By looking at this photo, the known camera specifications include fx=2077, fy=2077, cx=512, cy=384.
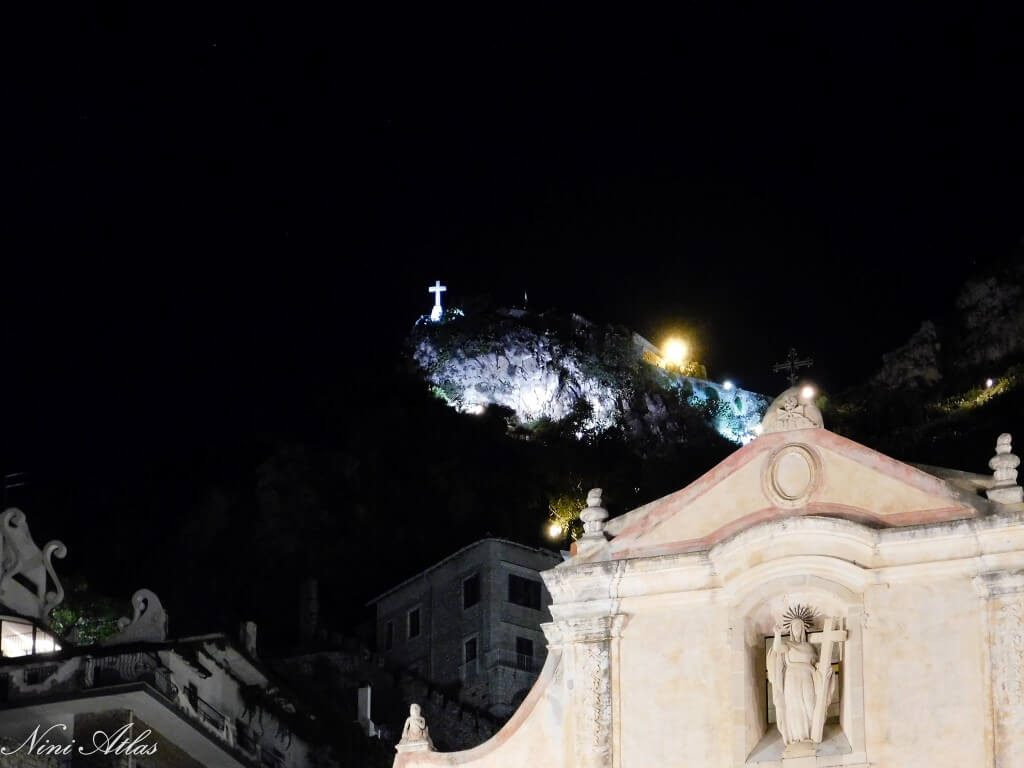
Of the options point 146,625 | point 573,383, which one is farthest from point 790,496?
point 573,383

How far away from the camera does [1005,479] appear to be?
25875mm

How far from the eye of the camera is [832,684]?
25984 millimetres

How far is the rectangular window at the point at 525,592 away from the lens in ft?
184

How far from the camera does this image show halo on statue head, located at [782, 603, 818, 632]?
2620 centimetres

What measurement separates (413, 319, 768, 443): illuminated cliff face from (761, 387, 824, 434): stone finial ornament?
5390 centimetres

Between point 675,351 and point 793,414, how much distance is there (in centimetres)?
6108

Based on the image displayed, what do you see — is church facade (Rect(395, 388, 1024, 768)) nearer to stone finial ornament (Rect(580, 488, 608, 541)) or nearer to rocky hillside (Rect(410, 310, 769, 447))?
stone finial ornament (Rect(580, 488, 608, 541))

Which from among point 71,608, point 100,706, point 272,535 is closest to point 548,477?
point 272,535

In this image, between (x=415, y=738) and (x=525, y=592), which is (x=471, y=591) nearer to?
(x=525, y=592)

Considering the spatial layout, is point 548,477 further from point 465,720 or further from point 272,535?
point 465,720

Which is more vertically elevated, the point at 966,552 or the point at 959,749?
the point at 966,552

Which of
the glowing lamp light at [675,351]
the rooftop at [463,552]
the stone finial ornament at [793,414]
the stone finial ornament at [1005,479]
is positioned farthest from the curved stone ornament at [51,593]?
the glowing lamp light at [675,351]

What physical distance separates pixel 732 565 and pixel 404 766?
5.14 metres

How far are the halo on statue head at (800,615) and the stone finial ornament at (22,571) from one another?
17310mm
